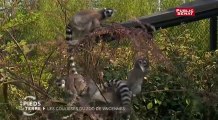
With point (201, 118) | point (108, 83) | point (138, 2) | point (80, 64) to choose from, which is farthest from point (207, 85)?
point (138, 2)

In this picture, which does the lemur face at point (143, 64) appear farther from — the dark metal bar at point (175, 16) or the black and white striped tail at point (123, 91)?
the dark metal bar at point (175, 16)

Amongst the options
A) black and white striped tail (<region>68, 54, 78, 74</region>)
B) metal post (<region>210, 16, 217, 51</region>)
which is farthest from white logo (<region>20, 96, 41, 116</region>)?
metal post (<region>210, 16, 217, 51</region>)

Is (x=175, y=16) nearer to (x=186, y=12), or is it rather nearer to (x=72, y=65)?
(x=186, y=12)

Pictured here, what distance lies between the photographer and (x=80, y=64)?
3.47 metres

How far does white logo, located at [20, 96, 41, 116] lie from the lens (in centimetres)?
380

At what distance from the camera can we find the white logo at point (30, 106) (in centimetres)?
380

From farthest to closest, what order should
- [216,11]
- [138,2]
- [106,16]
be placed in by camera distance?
1. [138,2]
2. [216,11]
3. [106,16]

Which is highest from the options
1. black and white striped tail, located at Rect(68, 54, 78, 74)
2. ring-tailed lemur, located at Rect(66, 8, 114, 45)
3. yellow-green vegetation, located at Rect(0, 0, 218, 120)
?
ring-tailed lemur, located at Rect(66, 8, 114, 45)

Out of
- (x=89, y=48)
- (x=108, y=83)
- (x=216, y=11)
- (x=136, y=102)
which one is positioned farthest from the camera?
(x=216, y=11)

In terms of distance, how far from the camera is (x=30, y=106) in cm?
394

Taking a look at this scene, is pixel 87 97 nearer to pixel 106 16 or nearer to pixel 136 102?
pixel 136 102

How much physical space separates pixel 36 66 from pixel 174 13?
273 cm

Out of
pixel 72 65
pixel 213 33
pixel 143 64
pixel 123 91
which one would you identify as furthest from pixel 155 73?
pixel 72 65

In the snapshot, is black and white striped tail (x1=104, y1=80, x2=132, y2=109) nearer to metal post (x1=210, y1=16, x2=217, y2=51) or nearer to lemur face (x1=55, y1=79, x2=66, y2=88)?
lemur face (x1=55, y1=79, x2=66, y2=88)
